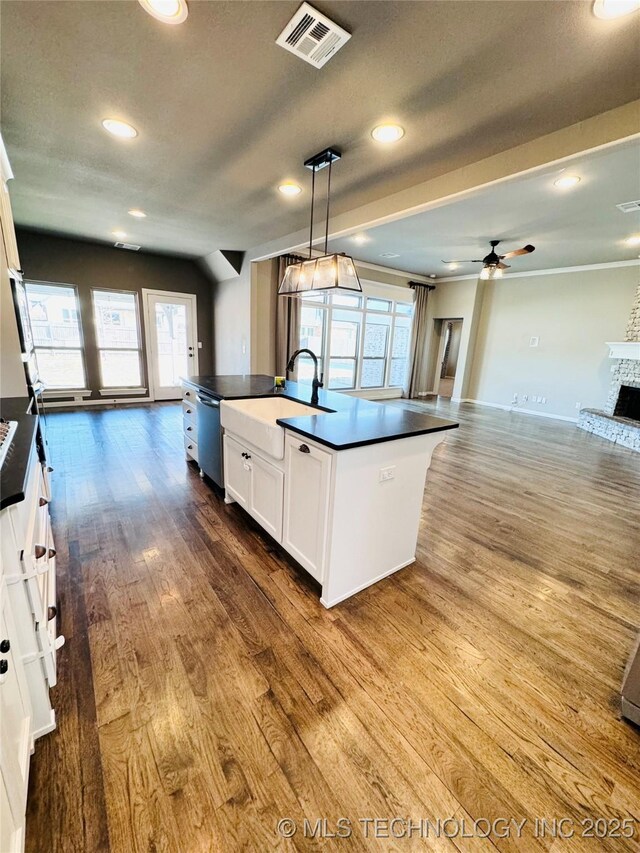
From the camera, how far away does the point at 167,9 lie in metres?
1.38

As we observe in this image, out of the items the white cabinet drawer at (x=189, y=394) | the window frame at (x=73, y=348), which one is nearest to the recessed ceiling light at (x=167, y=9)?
the white cabinet drawer at (x=189, y=394)

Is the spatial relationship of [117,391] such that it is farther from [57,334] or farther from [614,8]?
[614,8]

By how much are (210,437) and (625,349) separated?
655 centimetres

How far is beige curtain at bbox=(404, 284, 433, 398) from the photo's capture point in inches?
322

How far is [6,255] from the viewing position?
231cm

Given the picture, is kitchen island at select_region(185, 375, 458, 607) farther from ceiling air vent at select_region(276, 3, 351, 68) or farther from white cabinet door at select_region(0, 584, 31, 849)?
ceiling air vent at select_region(276, 3, 351, 68)

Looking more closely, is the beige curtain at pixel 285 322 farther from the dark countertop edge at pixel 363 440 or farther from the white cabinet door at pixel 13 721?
the white cabinet door at pixel 13 721

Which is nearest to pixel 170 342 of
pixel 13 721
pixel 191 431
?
pixel 191 431

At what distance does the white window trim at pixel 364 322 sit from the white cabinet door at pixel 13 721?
6.17 meters

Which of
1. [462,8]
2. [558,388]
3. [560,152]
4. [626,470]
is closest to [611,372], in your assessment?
[558,388]

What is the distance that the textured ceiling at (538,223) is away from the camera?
279cm

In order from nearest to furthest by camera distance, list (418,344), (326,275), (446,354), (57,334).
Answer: (326,275)
(57,334)
(418,344)
(446,354)

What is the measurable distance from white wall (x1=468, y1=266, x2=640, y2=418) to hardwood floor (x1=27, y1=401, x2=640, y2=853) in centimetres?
487

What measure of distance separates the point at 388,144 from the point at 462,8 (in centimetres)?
103
